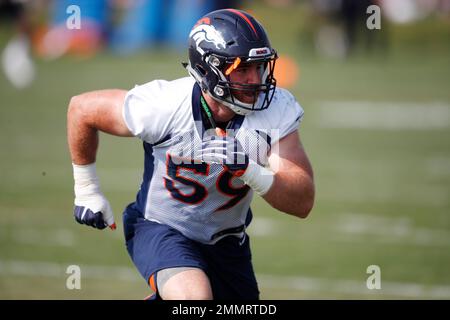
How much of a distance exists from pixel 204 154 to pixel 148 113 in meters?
0.44

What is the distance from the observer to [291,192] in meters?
5.02

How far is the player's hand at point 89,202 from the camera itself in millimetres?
5430

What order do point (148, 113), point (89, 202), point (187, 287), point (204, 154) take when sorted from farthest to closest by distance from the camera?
point (89, 202) < point (148, 113) < point (204, 154) < point (187, 287)

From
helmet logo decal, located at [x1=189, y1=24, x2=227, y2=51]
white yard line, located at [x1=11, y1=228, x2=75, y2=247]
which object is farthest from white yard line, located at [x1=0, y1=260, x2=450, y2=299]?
helmet logo decal, located at [x1=189, y1=24, x2=227, y2=51]

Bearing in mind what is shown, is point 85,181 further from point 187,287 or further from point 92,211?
point 187,287

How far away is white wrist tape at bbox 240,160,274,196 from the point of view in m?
4.89

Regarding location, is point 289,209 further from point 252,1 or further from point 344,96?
point 252,1

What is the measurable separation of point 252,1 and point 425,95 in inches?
594

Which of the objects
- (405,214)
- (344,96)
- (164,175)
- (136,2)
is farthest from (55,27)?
(164,175)

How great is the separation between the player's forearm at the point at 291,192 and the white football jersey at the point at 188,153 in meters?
0.27

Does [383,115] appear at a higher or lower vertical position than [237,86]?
lower

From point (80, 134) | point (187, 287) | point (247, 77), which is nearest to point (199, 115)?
point (247, 77)

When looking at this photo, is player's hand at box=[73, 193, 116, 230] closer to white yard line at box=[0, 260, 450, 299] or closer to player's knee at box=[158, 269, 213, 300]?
player's knee at box=[158, 269, 213, 300]

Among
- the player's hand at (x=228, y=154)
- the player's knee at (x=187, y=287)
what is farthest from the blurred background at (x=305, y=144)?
the player's hand at (x=228, y=154)
